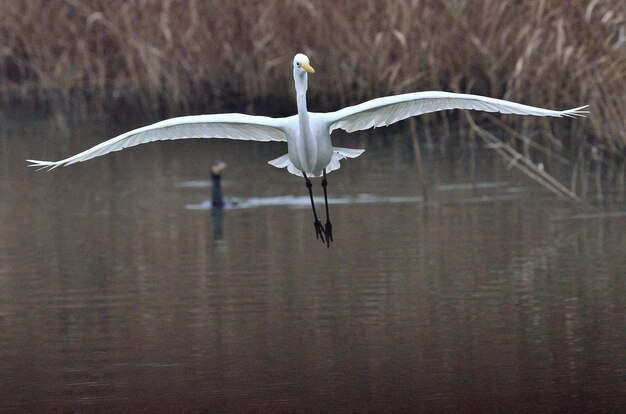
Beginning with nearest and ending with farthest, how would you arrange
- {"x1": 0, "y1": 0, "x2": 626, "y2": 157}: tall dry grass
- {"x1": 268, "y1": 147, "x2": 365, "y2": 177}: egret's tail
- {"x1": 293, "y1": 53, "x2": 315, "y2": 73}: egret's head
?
{"x1": 293, "y1": 53, "x2": 315, "y2": 73}: egret's head
{"x1": 268, "y1": 147, "x2": 365, "y2": 177}: egret's tail
{"x1": 0, "y1": 0, "x2": 626, "y2": 157}: tall dry grass

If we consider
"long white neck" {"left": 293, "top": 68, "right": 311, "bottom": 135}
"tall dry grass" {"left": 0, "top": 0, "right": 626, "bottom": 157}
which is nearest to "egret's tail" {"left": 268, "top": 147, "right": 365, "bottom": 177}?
"long white neck" {"left": 293, "top": 68, "right": 311, "bottom": 135}

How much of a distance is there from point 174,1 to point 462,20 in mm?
4723

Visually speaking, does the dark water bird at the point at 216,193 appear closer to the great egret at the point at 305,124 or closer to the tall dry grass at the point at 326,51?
the tall dry grass at the point at 326,51

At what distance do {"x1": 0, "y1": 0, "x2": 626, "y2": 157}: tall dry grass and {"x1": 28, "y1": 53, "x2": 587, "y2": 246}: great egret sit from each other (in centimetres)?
534

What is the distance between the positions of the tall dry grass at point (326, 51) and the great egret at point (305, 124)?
534 cm

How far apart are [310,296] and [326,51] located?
9686mm

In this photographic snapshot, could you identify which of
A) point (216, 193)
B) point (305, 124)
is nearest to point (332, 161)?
point (305, 124)

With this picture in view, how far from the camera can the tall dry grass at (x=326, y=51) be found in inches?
715

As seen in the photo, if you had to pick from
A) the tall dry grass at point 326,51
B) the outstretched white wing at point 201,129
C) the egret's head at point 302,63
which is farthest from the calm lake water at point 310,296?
the egret's head at point 302,63

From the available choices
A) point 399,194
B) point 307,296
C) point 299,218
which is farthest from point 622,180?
point 307,296

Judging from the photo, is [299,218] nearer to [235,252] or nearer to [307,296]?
[235,252]

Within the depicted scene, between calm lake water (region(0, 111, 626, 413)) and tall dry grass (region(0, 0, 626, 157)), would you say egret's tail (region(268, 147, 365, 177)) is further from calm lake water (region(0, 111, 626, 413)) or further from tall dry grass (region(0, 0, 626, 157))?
tall dry grass (region(0, 0, 626, 157))

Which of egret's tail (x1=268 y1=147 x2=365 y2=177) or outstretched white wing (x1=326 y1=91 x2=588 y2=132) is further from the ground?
outstretched white wing (x1=326 y1=91 x2=588 y2=132)

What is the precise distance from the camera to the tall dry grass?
715 inches
